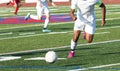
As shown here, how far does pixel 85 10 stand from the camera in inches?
485

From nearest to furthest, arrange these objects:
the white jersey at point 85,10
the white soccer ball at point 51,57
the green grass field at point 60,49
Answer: the green grass field at point 60,49
the white soccer ball at point 51,57
the white jersey at point 85,10

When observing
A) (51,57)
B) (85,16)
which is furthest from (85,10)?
(51,57)

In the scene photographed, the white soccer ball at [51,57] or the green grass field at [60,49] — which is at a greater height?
the white soccer ball at [51,57]

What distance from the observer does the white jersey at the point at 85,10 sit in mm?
12297

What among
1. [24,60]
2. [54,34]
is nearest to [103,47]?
[24,60]

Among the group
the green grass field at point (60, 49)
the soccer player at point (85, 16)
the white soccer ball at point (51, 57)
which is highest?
the soccer player at point (85, 16)

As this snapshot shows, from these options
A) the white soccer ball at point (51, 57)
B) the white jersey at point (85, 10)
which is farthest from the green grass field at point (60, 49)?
the white jersey at point (85, 10)

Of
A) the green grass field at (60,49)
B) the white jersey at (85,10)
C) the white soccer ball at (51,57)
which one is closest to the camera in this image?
the green grass field at (60,49)

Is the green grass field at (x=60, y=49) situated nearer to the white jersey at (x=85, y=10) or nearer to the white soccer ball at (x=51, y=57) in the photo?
the white soccer ball at (x=51, y=57)

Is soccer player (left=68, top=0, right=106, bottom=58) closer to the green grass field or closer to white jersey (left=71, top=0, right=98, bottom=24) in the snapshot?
white jersey (left=71, top=0, right=98, bottom=24)

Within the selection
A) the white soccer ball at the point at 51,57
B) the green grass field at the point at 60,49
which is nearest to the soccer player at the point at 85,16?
the green grass field at the point at 60,49

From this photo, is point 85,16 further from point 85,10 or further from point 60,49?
point 60,49

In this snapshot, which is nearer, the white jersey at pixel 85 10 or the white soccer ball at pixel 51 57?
the white soccer ball at pixel 51 57

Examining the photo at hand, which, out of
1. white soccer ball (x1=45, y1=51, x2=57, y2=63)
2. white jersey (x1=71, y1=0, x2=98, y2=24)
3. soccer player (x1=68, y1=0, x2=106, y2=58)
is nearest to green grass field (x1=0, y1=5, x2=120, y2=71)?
white soccer ball (x1=45, y1=51, x2=57, y2=63)
